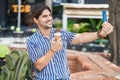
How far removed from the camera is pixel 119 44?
7.85 metres

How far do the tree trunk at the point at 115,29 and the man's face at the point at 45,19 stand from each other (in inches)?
176

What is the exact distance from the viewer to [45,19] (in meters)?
3.36

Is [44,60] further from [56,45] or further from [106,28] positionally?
[106,28]

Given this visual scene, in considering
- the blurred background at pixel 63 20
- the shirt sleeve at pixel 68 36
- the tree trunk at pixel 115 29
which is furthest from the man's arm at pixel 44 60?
the blurred background at pixel 63 20

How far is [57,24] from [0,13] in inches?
121

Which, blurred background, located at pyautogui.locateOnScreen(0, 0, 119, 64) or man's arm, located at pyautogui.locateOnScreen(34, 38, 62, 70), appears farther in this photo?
blurred background, located at pyautogui.locateOnScreen(0, 0, 119, 64)

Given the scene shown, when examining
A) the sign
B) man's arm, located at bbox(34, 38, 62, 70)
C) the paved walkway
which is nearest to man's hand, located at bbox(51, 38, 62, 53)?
man's arm, located at bbox(34, 38, 62, 70)

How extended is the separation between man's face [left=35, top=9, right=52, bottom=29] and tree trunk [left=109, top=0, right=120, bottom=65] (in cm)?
448

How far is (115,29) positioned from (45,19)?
4.65 metres

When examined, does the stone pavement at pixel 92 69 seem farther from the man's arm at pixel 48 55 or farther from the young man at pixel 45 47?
the man's arm at pixel 48 55

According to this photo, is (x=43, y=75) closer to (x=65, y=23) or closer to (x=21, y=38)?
(x=65, y=23)

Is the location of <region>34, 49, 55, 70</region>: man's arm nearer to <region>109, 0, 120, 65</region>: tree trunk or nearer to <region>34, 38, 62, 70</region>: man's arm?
<region>34, 38, 62, 70</region>: man's arm

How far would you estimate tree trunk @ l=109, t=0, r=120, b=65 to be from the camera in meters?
7.71

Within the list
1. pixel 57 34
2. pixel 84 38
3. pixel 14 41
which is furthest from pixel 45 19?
pixel 14 41
